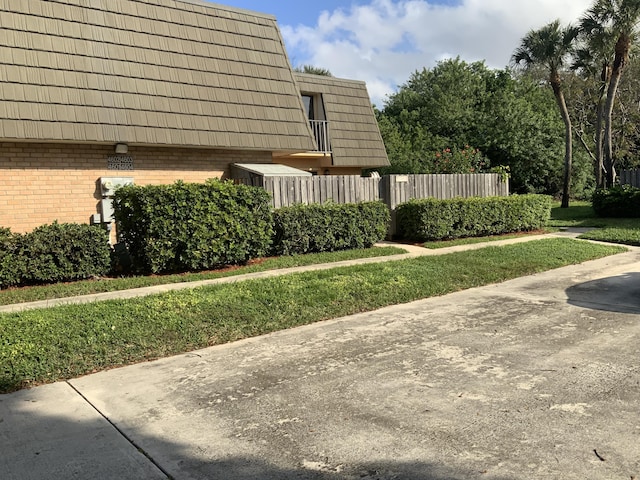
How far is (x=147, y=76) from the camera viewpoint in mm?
12602

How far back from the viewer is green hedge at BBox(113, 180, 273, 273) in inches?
395

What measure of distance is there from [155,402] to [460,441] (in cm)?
248

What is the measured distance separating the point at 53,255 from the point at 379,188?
339 inches

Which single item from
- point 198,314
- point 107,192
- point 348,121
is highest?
point 348,121

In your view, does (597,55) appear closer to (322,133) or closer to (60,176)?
(322,133)

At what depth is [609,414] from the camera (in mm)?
4121

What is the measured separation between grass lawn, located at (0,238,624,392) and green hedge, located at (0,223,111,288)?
2379mm

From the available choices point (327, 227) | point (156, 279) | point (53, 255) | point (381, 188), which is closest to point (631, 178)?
point (381, 188)

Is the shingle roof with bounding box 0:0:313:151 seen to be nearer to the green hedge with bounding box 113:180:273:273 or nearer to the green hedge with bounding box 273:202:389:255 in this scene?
the green hedge with bounding box 113:180:273:273

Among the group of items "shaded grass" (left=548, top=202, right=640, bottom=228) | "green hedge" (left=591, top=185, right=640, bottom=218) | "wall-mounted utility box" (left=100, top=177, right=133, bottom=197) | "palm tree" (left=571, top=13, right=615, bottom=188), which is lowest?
"shaded grass" (left=548, top=202, right=640, bottom=228)

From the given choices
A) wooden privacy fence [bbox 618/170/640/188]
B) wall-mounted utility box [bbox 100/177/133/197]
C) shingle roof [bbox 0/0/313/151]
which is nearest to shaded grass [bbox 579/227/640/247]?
wooden privacy fence [bbox 618/170/640/188]

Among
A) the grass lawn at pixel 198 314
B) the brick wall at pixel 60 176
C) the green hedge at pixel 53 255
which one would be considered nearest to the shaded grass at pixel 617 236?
the grass lawn at pixel 198 314

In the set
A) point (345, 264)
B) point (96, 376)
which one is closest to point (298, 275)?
point (345, 264)

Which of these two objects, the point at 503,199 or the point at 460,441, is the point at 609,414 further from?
the point at 503,199
